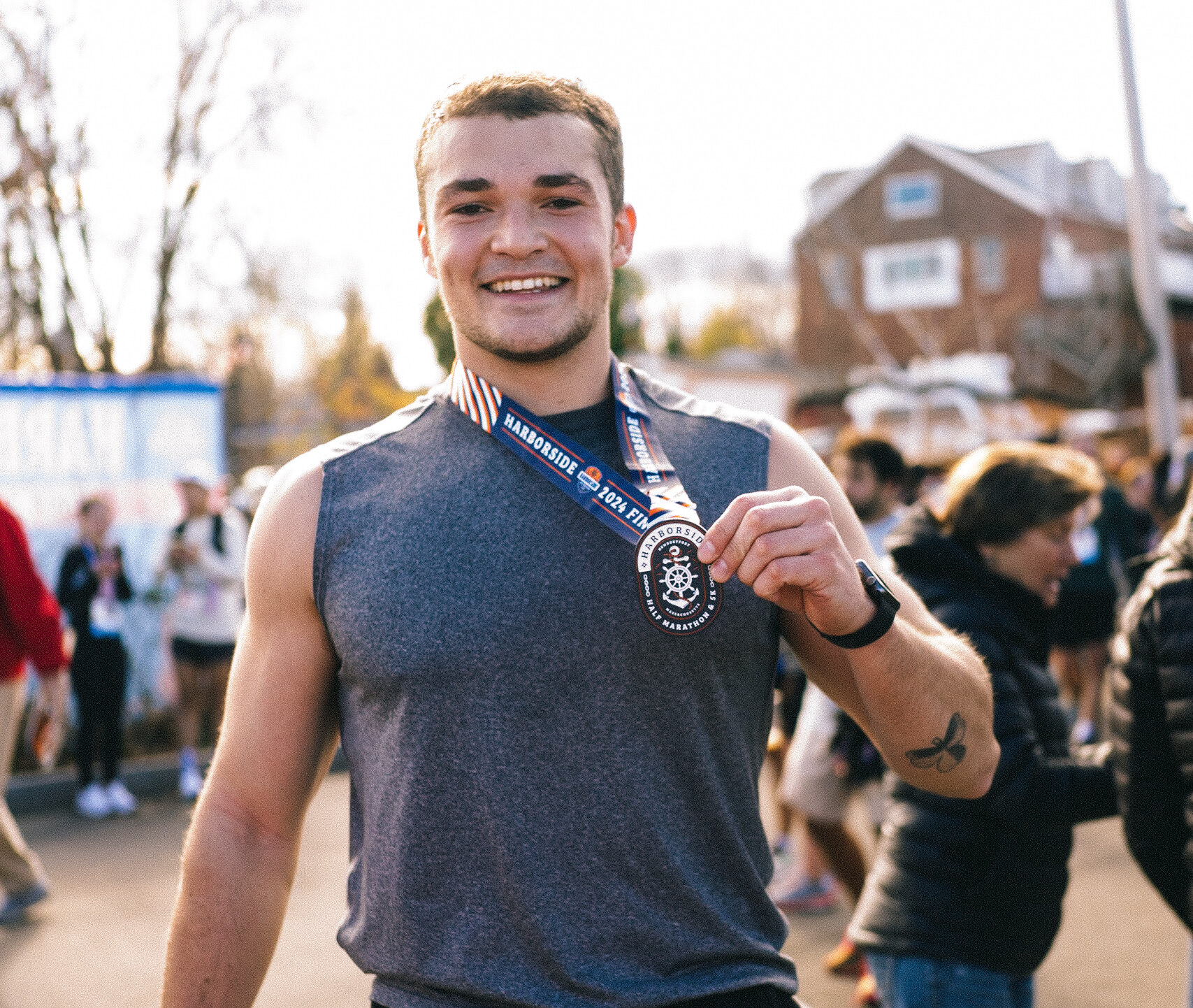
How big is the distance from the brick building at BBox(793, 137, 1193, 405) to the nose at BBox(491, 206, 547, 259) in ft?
105

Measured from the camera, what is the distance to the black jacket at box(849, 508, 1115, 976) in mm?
2934

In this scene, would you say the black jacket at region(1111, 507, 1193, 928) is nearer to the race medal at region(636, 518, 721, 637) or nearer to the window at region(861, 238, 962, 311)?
the race medal at region(636, 518, 721, 637)

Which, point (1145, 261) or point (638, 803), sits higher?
point (1145, 261)

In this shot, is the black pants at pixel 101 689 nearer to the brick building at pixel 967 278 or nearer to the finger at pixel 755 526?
the finger at pixel 755 526

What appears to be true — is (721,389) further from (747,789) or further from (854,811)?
(747,789)

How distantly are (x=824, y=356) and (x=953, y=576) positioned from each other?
36544mm

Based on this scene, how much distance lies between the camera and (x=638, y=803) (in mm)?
1823

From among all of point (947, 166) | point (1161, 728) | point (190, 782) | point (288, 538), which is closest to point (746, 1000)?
point (288, 538)

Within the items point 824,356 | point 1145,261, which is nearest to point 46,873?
point 1145,261

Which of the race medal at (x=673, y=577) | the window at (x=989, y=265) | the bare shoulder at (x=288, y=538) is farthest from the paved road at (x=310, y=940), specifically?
the window at (x=989, y=265)

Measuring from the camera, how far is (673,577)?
5.81 feet

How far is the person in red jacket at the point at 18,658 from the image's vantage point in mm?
6105

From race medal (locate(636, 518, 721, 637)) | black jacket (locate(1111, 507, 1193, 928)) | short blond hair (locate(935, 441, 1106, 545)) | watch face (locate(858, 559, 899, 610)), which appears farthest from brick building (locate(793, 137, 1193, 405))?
race medal (locate(636, 518, 721, 637))

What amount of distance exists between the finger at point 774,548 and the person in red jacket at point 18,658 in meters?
5.41
